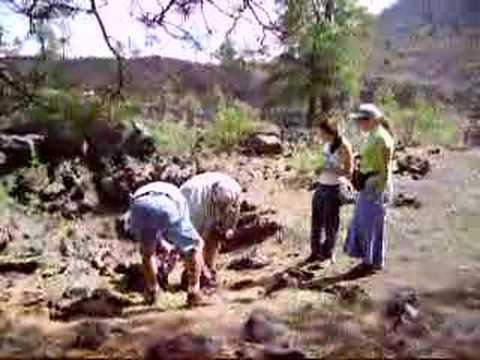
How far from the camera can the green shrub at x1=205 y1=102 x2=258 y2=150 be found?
14.2m

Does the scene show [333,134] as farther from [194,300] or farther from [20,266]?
[20,266]

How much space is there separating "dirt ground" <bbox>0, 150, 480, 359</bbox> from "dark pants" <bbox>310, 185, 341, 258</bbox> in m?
0.23

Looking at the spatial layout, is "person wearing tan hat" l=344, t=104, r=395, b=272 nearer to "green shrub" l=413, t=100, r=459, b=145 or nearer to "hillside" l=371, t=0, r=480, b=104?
"green shrub" l=413, t=100, r=459, b=145

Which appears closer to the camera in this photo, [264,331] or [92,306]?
[264,331]

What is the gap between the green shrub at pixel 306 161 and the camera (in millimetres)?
12203

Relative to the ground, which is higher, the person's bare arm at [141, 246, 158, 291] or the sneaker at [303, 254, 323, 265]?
the person's bare arm at [141, 246, 158, 291]

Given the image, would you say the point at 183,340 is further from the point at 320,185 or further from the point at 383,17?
the point at 383,17

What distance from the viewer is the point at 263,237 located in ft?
31.9

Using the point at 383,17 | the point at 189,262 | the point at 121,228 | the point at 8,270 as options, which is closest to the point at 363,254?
the point at 189,262

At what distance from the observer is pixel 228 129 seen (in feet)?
47.0

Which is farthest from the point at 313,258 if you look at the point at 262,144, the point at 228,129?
the point at 228,129

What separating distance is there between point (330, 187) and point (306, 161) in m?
5.19

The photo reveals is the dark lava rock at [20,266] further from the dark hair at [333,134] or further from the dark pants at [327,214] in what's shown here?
the dark hair at [333,134]

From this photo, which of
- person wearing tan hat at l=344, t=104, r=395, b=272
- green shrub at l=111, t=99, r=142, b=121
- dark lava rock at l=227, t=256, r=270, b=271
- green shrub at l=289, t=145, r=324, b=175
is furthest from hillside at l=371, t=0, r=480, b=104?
person wearing tan hat at l=344, t=104, r=395, b=272
